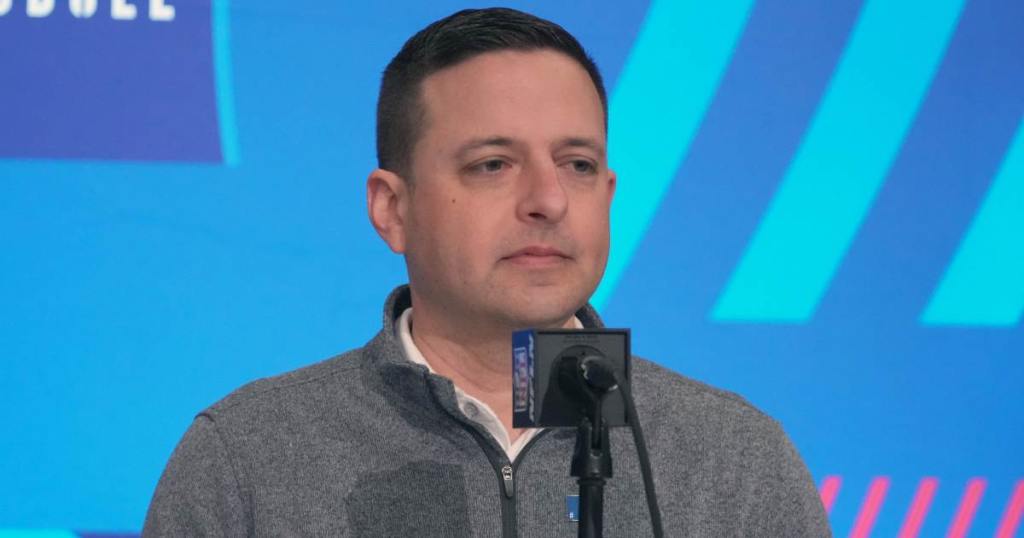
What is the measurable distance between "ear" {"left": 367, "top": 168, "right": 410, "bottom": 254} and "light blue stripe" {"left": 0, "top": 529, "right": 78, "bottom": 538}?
2.89 ft

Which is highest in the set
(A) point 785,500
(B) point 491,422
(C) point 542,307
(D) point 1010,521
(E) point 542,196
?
(E) point 542,196

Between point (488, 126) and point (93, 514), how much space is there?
3.61 feet

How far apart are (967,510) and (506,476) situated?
1.26m

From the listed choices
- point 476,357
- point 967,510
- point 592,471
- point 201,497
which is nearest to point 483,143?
point 476,357

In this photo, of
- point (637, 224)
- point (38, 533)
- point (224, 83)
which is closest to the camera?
point (38, 533)

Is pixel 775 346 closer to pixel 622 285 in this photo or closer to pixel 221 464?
pixel 622 285

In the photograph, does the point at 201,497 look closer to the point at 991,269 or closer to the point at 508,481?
the point at 508,481

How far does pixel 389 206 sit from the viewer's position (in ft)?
6.16

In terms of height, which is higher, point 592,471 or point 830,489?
point 592,471

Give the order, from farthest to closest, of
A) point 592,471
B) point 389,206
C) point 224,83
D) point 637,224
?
point 637,224 → point 224,83 → point 389,206 → point 592,471

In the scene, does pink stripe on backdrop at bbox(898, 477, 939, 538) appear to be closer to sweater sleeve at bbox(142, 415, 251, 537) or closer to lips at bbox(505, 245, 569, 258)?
lips at bbox(505, 245, 569, 258)

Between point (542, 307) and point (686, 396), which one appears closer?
point (542, 307)

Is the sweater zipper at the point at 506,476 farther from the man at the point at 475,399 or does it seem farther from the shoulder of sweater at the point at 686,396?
the shoulder of sweater at the point at 686,396

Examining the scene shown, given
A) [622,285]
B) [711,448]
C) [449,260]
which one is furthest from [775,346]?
[449,260]
